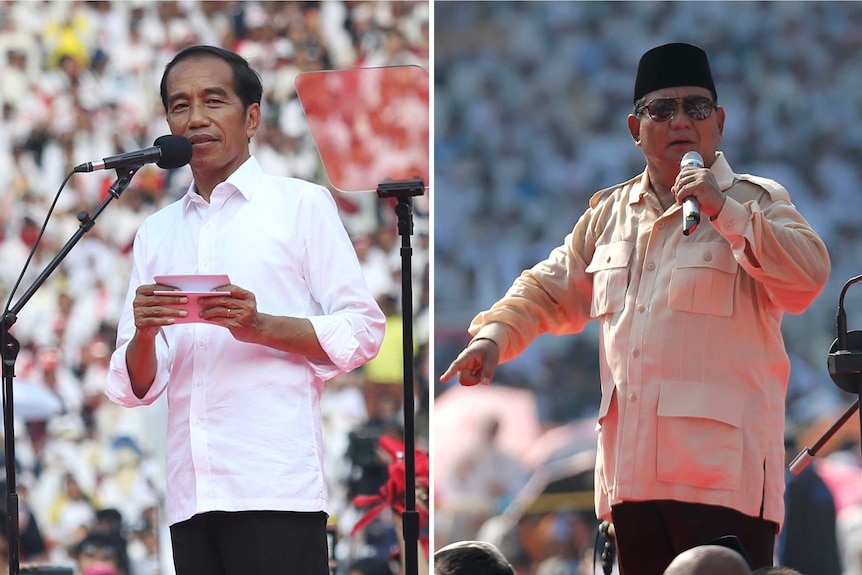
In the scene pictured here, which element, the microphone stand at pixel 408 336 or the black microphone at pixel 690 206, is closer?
the black microphone at pixel 690 206

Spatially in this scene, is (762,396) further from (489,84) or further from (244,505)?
(489,84)

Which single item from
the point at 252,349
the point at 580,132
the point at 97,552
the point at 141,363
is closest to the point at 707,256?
the point at 252,349

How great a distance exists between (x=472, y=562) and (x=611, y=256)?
920mm

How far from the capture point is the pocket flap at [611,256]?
2859 millimetres

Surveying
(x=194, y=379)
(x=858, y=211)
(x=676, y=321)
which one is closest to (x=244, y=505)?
(x=194, y=379)

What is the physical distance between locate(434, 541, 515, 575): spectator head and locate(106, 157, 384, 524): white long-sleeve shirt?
0.32 meters

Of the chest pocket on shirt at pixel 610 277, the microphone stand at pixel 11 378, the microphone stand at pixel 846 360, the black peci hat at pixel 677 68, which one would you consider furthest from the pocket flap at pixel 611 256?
the microphone stand at pixel 11 378

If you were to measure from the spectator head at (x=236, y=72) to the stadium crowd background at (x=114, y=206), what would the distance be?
3489 mm

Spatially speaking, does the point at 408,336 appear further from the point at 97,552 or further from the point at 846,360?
the point at 97,552

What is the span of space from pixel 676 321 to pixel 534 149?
17.5 ft

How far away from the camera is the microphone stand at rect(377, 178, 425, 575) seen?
9.42 ft

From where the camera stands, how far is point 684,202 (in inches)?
101

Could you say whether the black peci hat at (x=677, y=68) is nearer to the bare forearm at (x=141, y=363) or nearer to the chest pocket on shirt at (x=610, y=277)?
the chest pocket on shirt at (x=610, y=277)

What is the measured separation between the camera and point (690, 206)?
252 cm
